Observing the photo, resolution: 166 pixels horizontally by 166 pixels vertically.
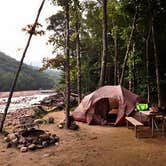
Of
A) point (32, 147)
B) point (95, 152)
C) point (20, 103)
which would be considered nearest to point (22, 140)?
point (32, 147)

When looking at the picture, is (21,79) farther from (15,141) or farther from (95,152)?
(95,152)

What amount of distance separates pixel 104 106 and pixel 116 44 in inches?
480

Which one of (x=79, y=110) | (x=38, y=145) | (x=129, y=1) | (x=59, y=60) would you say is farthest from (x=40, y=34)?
(x=129, y=1)

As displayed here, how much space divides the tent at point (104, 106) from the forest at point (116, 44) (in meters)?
1.46

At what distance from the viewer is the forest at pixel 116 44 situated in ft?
53.5

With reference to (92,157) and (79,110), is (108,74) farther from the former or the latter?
(92,157)

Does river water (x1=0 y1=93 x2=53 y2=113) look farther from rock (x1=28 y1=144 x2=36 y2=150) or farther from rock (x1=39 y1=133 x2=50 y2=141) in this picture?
rock (x1=28 y1=144 x2=36 y2=150)

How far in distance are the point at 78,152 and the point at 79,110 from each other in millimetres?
5573

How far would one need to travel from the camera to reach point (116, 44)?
87.7 ft

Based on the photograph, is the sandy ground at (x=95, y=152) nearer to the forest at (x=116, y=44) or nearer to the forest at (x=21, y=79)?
the forest at (x=116, y=44)

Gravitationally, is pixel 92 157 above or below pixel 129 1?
below

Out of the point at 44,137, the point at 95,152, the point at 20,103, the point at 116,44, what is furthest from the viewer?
the point at 20,103

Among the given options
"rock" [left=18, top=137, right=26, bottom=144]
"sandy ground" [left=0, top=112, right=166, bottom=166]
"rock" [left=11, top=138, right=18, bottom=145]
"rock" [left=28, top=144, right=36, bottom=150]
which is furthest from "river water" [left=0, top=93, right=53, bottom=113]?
"rock" [left=28, top=144, right=36, bottom=150]

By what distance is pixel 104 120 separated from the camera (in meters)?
14.8
